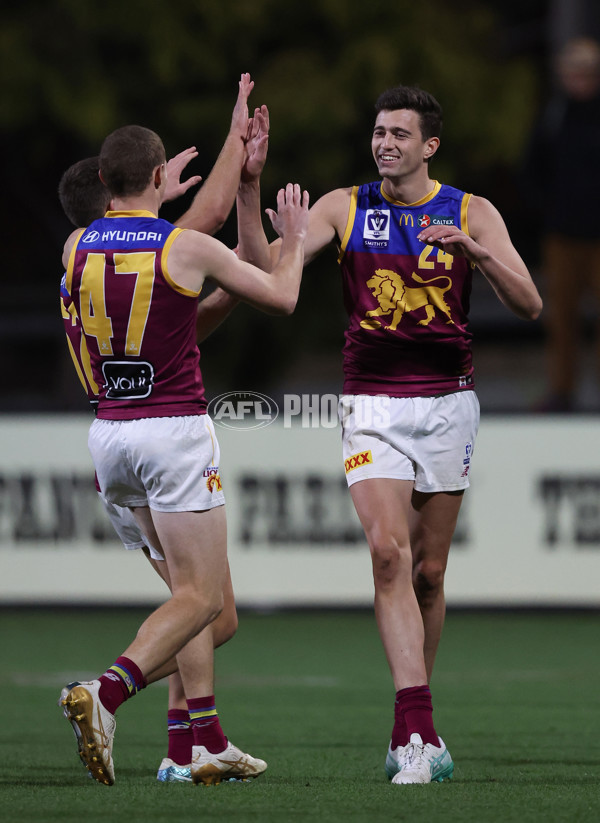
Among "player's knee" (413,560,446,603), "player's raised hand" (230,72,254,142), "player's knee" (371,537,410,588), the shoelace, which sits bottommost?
the shoelace

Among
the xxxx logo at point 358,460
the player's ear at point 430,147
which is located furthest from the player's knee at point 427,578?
the player's ear at point 430,147

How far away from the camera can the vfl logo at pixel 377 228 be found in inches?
243

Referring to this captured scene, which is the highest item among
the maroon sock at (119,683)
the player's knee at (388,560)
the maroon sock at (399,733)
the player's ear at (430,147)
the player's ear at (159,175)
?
the player's ear at (430,147)

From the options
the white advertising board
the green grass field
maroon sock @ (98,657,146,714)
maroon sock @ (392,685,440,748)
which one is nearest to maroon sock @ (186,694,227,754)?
the green grass field

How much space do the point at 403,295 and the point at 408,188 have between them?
18.3 inches

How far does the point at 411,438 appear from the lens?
6.16 m

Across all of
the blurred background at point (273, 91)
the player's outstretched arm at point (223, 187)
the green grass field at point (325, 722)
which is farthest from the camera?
the blurred background at point (273, 91)

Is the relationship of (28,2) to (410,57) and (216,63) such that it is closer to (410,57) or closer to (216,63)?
(216,63)

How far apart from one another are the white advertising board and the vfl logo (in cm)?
597

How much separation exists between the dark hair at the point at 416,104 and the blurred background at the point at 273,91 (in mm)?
9449

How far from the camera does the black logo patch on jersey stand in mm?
5488

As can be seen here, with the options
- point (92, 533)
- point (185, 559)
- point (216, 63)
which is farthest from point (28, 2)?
point (185, 559)

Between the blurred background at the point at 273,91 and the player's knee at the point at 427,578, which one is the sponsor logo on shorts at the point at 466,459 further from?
the blurred background at the point at 273,91

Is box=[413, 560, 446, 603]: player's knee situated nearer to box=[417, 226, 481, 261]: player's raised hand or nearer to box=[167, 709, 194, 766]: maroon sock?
box=[167, 709, 194, 766]: maroon sock
